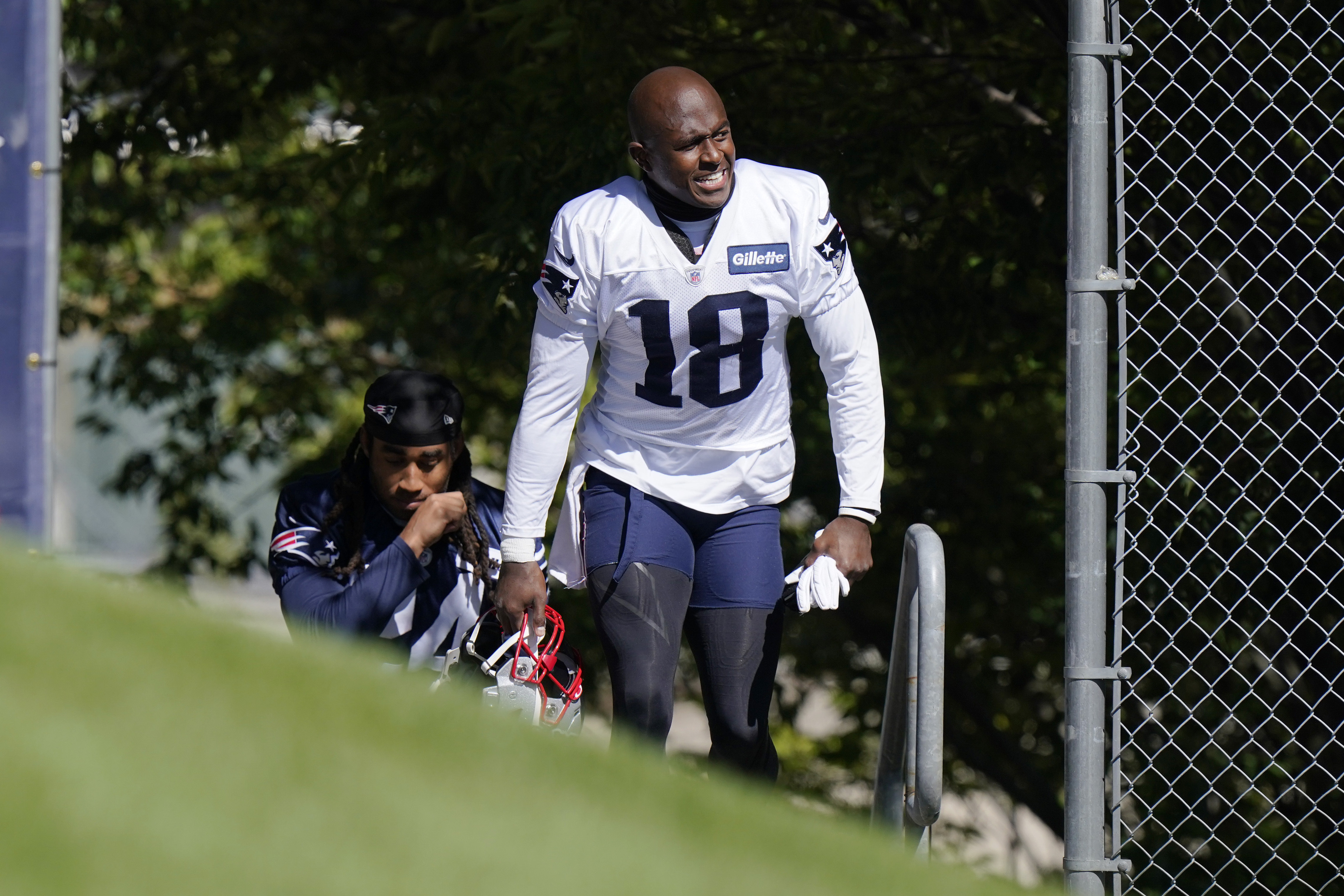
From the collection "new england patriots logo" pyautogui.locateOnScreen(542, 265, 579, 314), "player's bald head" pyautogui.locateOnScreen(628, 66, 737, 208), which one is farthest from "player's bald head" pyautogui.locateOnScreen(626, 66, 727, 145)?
"new england patriots logo" pyautogui.locateOnScreen(542, 265, 579, 314)

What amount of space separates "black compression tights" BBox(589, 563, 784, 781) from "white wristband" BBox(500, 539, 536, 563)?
16 cm

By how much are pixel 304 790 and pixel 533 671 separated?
244 cm

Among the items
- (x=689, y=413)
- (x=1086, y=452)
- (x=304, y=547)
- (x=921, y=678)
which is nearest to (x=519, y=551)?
(x=689, y=413)

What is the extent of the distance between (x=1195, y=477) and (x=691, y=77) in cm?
232

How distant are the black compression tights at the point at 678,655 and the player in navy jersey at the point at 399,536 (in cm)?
48

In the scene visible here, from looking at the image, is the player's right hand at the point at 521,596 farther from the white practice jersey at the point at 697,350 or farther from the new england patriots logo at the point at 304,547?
the new england patriots logo at the point at 304,547

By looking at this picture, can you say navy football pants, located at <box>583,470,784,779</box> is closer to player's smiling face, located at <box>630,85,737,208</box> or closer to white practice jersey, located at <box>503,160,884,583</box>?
white practice jersey, located at <box>503,160,884,583</box>

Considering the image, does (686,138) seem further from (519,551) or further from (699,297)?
(519,551)

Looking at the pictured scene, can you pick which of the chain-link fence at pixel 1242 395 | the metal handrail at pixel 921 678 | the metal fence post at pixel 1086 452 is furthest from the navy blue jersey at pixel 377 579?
the chain-link fence at pixel 1242 395

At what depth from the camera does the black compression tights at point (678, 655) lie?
325 cm

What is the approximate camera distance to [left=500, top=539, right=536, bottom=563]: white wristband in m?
3.28

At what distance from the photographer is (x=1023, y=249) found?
5078mm

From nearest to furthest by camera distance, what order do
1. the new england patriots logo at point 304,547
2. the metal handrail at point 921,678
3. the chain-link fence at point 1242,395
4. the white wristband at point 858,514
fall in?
the metal handrail at point 921,678
the white wristband at point 858,514
the new england patriots logo at point 304,547
the chain-link fence at point 1242,395

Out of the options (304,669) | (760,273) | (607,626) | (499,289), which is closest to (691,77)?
(760,273)
